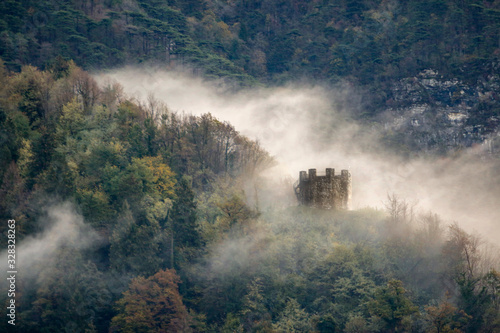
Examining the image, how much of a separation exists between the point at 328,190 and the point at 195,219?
41.1ft

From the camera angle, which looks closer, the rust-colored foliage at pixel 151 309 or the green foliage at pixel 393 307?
the green foliage at pixel 393 307

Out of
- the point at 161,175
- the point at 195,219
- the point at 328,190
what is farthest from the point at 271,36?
the point at 195,219

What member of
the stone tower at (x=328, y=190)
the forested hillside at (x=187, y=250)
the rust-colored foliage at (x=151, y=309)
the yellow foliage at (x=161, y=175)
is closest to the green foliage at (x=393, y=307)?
the forested hillside at (x=187, y=250)

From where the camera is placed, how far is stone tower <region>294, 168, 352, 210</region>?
2574 inches

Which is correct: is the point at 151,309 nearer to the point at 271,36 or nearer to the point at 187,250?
the point at 187,250

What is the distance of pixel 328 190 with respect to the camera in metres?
65.4

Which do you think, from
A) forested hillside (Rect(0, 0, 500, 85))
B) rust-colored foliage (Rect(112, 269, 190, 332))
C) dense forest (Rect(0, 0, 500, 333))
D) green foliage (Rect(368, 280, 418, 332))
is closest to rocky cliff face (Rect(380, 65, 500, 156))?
dense forest (Rect(0, 0, 500, 333))

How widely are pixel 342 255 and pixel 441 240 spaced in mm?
9980

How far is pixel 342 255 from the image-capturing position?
2454 inches

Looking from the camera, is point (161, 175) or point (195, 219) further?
point (161, 175)

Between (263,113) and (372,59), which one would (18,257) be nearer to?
(263,113)

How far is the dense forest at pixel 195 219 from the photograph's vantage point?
5753cm

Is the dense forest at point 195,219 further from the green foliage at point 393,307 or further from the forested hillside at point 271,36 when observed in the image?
the forested hillside at point 271,36

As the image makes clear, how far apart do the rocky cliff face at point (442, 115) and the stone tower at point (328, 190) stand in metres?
28.0
